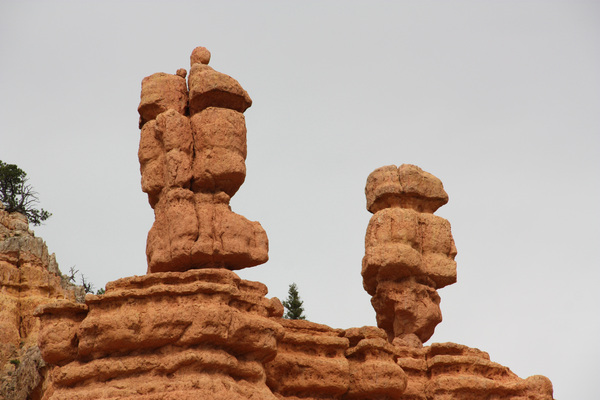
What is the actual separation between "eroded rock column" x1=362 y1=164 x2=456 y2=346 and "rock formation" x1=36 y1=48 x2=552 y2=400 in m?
0.03

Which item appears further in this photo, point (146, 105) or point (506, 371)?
point (506, 371)

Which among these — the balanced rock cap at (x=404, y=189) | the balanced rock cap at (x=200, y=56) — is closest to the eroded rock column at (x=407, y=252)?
the balanced rock cap at (x=404, y=189)

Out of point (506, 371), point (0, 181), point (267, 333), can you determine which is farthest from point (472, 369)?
point (0, 181)

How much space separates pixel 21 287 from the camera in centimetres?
3275

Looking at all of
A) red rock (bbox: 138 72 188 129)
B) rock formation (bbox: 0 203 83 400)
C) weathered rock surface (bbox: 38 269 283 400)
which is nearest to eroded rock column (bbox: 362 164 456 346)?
red rock (bbox: 138 72 188 129)

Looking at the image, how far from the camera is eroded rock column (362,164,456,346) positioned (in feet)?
79.7

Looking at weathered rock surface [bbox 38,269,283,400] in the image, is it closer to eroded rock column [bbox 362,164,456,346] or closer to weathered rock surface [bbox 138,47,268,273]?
weathered rock surface [bbox 138,47,268,273]

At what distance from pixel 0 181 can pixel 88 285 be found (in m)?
5.03

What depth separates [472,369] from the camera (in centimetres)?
2259

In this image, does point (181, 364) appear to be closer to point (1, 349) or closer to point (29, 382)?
point (29, 382)

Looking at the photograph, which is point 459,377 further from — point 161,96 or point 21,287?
point 21,287

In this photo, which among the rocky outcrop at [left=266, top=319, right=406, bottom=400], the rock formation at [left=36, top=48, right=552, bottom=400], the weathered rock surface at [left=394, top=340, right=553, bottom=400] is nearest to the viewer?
the rock formation at [left=36, top=48, right=552, bottom=400]

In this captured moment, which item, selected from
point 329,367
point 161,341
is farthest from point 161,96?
point 329,367

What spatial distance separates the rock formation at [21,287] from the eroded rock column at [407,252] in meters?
8.96
